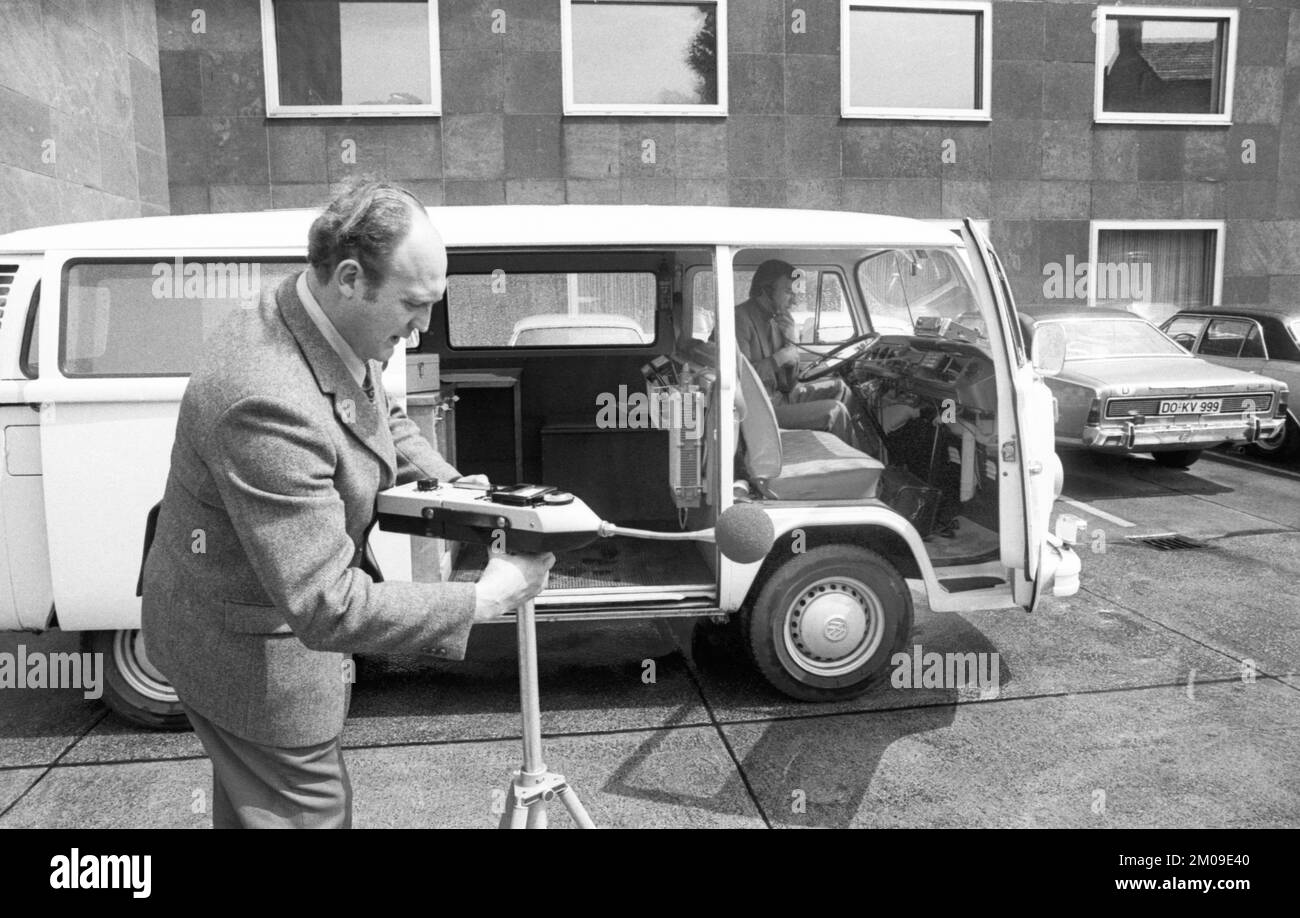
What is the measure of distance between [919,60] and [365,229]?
14610mm

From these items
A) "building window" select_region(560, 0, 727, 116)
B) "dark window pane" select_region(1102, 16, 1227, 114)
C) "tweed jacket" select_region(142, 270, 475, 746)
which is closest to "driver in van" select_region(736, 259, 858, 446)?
"tweed jacket" select_region(142, 270, 475, 746)

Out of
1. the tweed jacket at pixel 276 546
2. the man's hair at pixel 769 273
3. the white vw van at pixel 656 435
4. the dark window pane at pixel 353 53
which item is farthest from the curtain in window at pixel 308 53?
the tweed jacket at pixel 276 546

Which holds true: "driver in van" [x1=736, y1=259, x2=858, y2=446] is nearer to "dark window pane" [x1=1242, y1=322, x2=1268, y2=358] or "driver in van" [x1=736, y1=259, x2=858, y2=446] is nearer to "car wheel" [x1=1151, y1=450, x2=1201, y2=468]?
"car wheel" [x1=1151, y1=450, x2=1201, y2=468]

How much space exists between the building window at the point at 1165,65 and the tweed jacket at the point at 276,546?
15736 millimetres

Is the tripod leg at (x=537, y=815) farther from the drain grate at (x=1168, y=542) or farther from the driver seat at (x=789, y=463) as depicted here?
the drain grate at (x=1168, y=542)

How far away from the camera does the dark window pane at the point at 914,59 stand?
14.7 meters

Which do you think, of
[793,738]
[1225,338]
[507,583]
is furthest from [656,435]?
[1225,338]

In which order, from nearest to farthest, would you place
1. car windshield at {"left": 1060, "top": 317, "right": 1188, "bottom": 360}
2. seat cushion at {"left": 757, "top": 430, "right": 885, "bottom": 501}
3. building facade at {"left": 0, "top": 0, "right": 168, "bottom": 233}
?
seat cushion at {"left": 757, "top": 430, "right": 885, "bottom": 501} < building facade at {"left": 0, "top": 0, "right": 168, "bottom": 233} < car windshield at {"left": 1060, "top": 317, "right": 1188, "bottom": 360}

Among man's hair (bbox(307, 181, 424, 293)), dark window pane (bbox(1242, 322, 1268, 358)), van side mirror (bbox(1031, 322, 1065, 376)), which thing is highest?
man's hair (bbox(307, 181, 424, 293))

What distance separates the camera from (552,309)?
6.32 metres

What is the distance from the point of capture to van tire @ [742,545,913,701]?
4.86m

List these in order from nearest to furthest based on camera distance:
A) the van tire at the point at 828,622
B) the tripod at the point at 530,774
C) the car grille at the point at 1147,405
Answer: the tripod at the point at 530,774 → the van tire at the point at 828,622 → the car grille at the point at 1147,405

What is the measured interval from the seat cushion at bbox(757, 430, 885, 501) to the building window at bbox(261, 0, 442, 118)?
10428 millimetres

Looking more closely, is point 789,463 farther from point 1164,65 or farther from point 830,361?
point 1164,65
